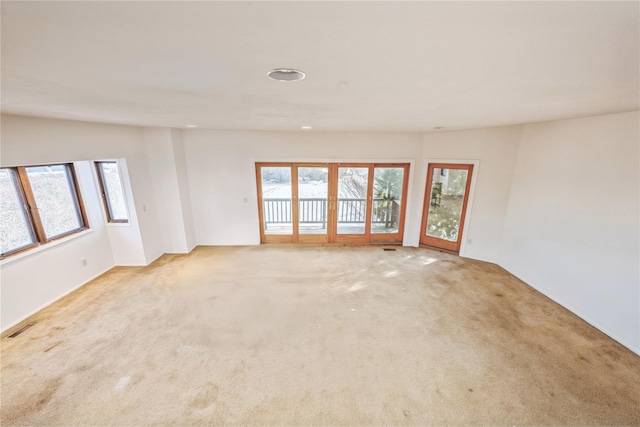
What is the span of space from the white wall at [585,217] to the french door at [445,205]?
852 mm

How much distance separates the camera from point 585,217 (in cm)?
326

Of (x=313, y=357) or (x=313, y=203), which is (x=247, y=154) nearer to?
(x=313, y=203)

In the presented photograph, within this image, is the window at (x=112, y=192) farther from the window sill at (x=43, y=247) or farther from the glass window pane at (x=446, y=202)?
the glass window pane at (x=446, y=202)

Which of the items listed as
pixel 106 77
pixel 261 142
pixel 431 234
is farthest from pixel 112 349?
pixel 431 234

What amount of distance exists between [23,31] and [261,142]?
4379mm

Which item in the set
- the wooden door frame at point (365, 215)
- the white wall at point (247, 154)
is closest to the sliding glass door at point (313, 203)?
the wooden door frame at point (365, 215)

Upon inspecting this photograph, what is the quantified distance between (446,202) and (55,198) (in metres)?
6.56

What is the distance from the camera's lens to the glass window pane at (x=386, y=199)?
546cm

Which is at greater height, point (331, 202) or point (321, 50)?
point (321, 50)

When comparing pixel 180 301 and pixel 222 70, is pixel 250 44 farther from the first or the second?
pixel 180 301

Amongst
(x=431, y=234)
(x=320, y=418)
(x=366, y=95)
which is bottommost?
(x=320, y=418)

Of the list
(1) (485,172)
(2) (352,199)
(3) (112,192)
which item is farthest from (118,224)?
(1) (485,172)

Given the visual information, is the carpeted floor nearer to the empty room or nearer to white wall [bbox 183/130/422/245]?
the empty room

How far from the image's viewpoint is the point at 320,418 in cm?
207
